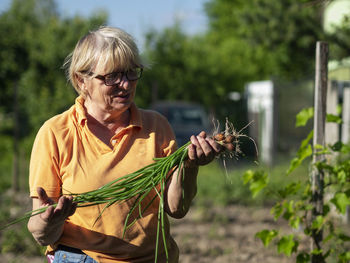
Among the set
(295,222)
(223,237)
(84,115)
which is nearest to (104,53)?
(84,115)

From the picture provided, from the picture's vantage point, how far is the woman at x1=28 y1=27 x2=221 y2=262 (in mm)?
2016

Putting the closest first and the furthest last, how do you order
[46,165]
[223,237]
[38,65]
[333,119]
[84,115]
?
1. [46,165]
2. [84,115]
3. [333,119]
4. [223,237]
5. [38,65]

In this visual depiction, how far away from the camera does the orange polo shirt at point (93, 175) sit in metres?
2.02

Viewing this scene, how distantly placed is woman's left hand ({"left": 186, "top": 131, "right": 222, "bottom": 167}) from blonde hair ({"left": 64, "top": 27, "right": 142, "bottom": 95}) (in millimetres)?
432

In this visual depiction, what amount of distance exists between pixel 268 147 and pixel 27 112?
18.6 feet

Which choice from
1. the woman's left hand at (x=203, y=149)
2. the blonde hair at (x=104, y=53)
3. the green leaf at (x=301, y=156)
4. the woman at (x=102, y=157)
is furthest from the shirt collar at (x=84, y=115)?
the green leaf at (x=301, y=156)

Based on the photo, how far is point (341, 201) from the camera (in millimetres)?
2863

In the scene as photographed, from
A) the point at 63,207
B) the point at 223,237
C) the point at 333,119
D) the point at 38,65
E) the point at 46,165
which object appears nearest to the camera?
the point at 63,207

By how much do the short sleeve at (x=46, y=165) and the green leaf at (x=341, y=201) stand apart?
5.24 ft

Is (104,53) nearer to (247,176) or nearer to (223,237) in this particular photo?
(247,176)

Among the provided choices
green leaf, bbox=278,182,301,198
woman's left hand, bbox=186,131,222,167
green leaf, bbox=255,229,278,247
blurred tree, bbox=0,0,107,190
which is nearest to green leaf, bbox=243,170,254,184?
green leaf, bbox=278,182,301,198

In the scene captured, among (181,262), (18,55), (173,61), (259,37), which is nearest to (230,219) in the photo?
(181,262)

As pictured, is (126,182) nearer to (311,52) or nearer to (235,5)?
(311,52)

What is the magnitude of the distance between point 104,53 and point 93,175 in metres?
0.49
